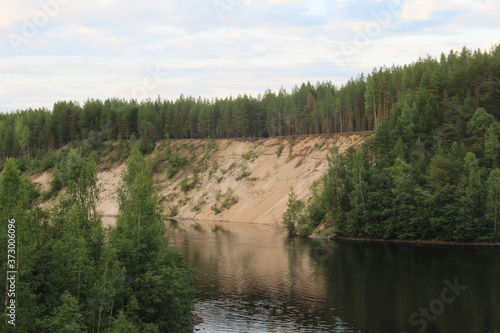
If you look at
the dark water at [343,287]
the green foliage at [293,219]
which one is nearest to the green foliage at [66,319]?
the dark water at [343,287]

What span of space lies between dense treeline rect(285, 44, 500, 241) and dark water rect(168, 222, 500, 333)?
17.9ft

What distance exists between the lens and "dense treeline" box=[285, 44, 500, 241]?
81.8 m

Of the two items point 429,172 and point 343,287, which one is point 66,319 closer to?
point 343,287

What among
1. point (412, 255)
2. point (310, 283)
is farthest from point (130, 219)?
point (412, 255)

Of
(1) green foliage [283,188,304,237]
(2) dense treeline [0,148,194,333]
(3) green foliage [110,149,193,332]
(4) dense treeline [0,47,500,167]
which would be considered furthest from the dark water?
(4) dense treeline [0,47,500,167]

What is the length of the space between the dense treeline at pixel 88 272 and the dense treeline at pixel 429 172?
179ft

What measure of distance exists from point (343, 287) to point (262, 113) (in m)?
109

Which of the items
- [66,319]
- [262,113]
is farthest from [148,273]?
[262,113]

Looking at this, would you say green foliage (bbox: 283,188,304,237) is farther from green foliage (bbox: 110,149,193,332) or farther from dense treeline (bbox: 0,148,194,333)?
green foliage (bbox: 110,149,193,332)

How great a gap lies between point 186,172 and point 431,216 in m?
79.7

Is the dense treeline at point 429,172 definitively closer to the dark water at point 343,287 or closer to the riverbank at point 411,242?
the riverbank at point 411,242

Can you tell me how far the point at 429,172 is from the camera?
8706cm

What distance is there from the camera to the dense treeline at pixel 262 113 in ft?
355

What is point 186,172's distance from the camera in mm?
147000
